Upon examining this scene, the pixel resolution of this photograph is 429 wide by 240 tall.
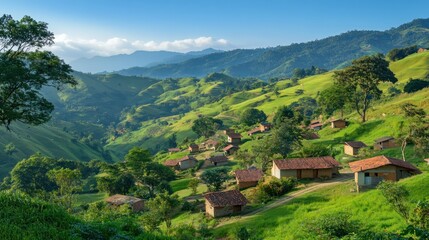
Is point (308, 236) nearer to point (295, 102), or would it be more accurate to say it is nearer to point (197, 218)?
point (197, 218)

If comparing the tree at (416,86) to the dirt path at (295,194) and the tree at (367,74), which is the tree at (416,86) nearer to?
the tree at (367,74)

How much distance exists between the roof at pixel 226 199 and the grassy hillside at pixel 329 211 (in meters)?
4.44

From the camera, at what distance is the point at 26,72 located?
28.7 metres

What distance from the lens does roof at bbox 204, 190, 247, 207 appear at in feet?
166

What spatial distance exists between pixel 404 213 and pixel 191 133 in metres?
163

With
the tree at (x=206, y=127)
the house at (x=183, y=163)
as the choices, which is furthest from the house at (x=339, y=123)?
the tree at (x=206, y=127)

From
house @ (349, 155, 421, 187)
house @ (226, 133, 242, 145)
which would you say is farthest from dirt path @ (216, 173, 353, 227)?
house @ (226, 133, 242, 145)

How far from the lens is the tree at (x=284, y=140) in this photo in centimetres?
7425

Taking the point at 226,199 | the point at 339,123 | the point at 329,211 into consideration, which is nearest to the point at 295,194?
the point at 226,199

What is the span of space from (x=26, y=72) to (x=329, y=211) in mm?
32011

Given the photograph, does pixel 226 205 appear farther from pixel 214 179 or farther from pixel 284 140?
pixel 284 140

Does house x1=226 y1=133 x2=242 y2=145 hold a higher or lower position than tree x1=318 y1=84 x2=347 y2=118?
lower

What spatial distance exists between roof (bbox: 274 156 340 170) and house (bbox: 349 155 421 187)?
8785 mm

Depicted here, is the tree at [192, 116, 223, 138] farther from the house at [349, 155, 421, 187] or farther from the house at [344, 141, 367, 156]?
the house at [349, 155, 421, 187]
